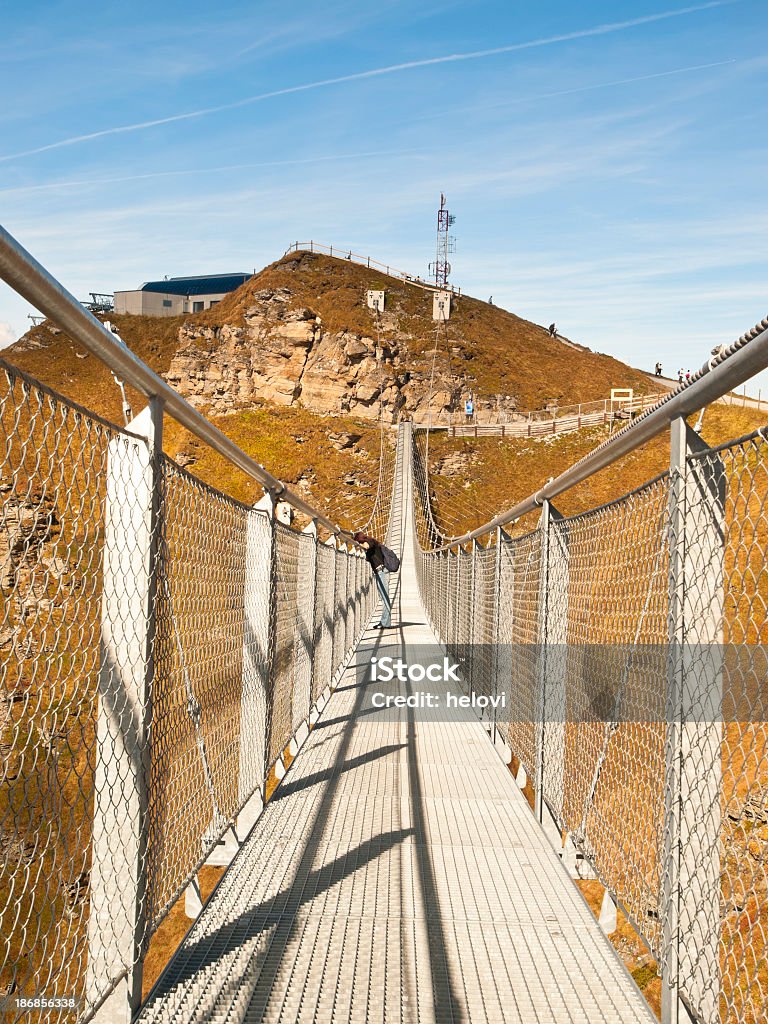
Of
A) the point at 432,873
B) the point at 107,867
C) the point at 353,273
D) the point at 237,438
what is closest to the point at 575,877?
the point at 432,873

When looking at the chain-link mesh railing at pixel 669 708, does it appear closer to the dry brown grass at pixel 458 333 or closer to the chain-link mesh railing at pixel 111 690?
the chain-link mesh railing at pixel 111 690

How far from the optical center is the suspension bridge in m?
1.69

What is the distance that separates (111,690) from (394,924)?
3.79 feet

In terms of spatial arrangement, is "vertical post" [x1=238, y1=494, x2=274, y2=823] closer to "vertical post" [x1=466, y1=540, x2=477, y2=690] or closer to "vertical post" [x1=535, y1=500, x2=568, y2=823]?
"vertical post" [x1=535, y1=500, x2=568, y2=823]

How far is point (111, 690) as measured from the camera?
1.93 meters

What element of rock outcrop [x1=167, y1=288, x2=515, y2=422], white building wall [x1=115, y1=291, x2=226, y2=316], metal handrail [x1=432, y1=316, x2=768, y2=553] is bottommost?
metal handrail [x1=432, y1=316, x2=768, y2=553]

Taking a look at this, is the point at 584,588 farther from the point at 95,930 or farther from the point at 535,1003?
the point at 95,930

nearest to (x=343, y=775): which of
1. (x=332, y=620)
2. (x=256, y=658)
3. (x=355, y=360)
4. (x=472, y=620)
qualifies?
(x=256, y=658)

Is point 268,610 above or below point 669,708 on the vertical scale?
above

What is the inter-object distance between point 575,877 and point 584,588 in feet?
3.02

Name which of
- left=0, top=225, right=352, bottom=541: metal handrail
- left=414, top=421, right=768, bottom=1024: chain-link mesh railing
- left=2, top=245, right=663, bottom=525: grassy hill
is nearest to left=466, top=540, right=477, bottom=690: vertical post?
left=414, top=421, right=768, bottom=1024: chain-link mesh railing

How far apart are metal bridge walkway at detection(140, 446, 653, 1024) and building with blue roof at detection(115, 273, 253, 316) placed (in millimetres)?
82779

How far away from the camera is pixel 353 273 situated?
7188cm

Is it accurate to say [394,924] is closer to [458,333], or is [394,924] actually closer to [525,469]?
[525,469]
